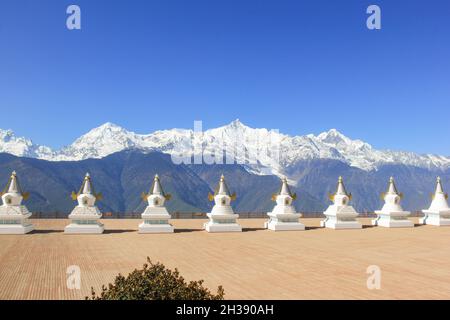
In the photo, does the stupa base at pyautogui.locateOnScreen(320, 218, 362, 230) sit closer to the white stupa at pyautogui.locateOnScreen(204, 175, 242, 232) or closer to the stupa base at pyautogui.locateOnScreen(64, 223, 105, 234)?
the white stupa at pyautogui.locateOnScreen(204, 175, 242, 232)

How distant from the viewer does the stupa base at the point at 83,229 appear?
128 feet

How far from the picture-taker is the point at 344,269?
949 inches

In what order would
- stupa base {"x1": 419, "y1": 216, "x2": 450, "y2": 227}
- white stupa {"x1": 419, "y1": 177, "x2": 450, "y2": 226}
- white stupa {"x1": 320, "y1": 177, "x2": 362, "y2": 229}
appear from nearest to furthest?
white stupa {"x1": 320, "y1": 177, "x2": 362, "y2": 229} → stupa base {"x1": 419, "y1": 216, "x2": 450, "y2": 227} → white stupa {"x1": 419, "y1": 177, "x2": 450, "y2": 226}

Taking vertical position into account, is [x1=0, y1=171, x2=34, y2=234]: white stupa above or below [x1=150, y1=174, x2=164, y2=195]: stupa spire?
below

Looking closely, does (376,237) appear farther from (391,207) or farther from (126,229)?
(126,229)

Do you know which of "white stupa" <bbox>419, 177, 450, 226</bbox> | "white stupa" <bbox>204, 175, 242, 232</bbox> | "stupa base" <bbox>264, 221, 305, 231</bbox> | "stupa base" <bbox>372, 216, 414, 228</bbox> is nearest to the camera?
"white stupa" <bbox>204, 175, 242, 232</bbox>

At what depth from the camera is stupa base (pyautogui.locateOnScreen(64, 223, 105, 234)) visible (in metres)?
39.1

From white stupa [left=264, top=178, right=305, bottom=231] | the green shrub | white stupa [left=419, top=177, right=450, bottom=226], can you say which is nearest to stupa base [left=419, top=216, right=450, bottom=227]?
white stupa [left=419, top=177, right=450, bottom=226]

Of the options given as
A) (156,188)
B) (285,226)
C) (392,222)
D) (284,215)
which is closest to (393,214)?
(392,222)

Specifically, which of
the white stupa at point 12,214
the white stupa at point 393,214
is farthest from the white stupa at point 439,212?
the white stupa at point 12,214

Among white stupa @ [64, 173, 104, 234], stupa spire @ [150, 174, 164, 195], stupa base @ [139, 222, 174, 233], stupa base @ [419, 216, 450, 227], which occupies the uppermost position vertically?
stupa spire @ [150, 174, 164, 195]

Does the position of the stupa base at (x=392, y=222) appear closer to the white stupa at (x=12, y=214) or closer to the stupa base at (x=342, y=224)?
the stupa base at (x=342, y=224)

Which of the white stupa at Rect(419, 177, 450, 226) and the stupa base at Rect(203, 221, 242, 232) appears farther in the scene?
the white stupa at Rect(419, 177, 450, 226)
